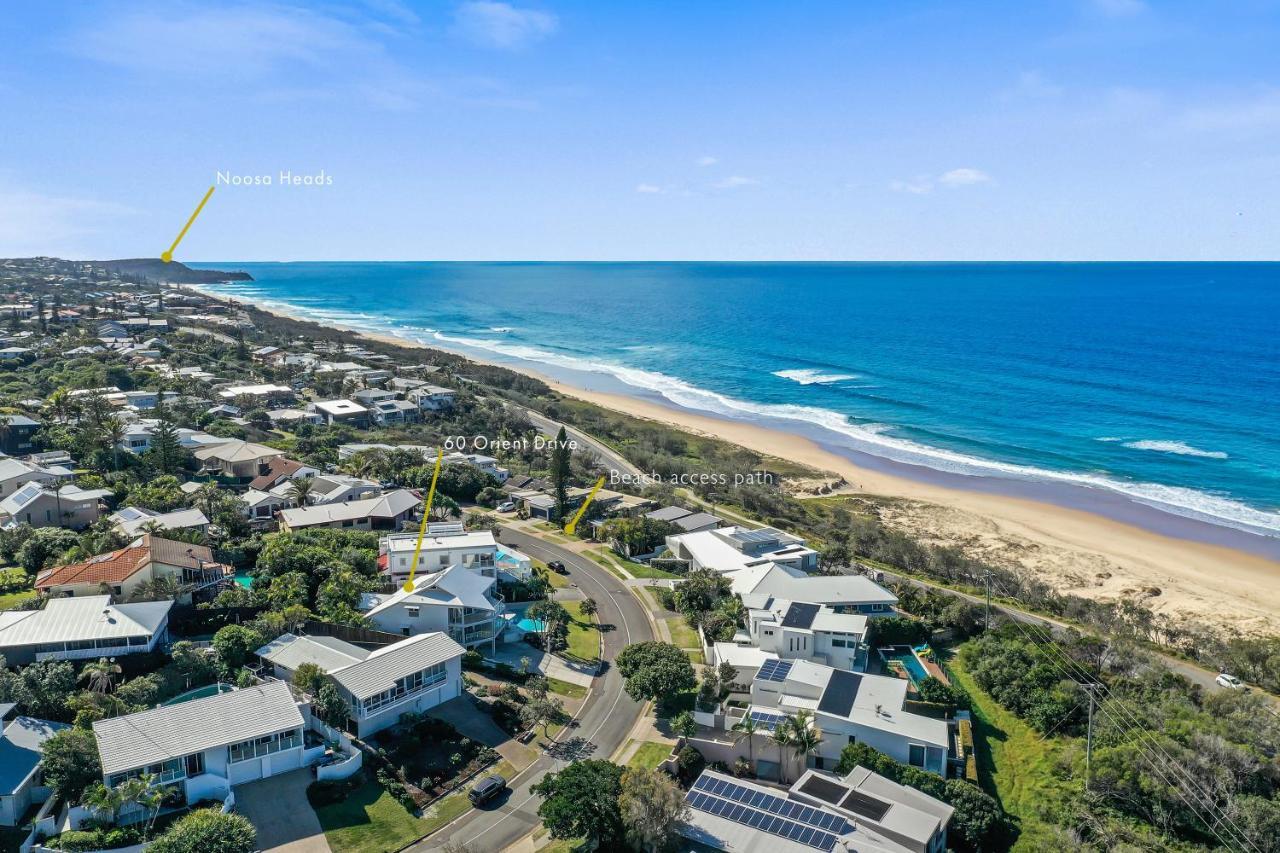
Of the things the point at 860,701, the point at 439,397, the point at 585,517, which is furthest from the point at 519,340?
the point at 860,701

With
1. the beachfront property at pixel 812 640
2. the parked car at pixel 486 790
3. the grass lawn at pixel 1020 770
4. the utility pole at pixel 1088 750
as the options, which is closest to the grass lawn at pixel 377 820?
the parked car at pixel 486 790

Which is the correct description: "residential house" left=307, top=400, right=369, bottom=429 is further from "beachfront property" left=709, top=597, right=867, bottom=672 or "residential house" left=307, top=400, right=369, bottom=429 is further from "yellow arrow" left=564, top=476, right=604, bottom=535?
"beachfront property" left=709, top=597, right=867, bottom=672

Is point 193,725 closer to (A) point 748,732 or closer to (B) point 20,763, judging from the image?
(B) point 20,763

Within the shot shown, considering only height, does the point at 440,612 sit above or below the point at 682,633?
above

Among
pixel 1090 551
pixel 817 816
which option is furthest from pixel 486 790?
pixel 1090 551

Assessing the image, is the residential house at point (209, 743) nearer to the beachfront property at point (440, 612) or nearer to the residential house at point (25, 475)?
the beachfront property at point (440, 612)
